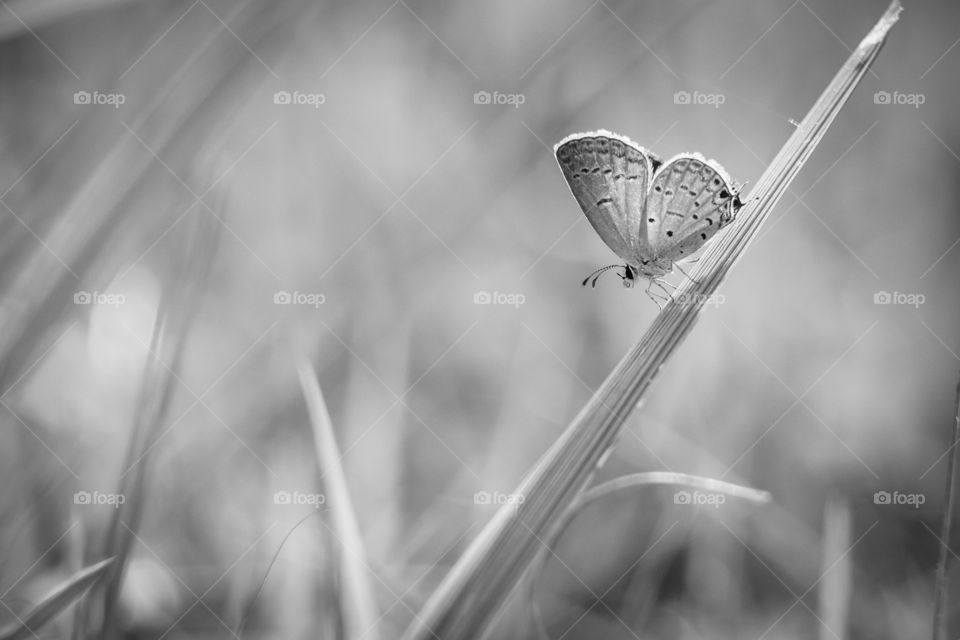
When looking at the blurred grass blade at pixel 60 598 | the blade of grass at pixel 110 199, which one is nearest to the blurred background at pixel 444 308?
the blade of grass at pixel 110 199

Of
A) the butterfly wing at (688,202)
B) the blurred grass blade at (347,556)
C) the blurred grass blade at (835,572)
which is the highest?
the butterfly wing at (688,202)

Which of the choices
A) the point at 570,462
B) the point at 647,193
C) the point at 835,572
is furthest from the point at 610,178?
the point at 835,572

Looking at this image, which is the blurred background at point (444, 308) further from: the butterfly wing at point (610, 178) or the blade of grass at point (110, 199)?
the butterfly wing at point (610, 178)

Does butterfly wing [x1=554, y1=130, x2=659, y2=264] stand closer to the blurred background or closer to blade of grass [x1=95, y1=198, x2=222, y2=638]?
the blurred background

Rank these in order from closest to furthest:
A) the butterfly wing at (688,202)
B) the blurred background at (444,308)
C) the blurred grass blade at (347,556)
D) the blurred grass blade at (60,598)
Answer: the blurred grass blade at (60,598) → the blurred grass blade at (347,556) → the butterfly wing at (688,202) → the blurred background at (444,308)

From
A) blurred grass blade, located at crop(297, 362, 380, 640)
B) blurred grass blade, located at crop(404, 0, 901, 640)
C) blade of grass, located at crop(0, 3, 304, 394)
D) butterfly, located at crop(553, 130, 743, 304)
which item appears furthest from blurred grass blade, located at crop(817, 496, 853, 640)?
blade of grass, located at crop(0, 3, 304, 394)

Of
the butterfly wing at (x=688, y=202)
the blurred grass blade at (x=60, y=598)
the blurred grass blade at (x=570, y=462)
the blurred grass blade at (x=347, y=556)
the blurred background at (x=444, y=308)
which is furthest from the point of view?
the blurred background at (x=444, y=308)

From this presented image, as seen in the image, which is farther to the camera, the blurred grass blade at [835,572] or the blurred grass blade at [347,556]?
the blurred grass blade at [835,572]
